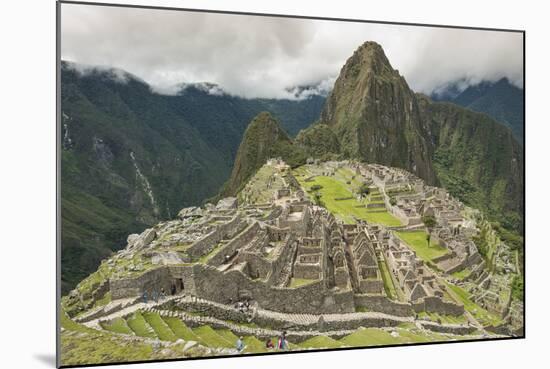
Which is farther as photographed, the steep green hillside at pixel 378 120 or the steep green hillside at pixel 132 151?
the steep green hillside at pixel 378 120

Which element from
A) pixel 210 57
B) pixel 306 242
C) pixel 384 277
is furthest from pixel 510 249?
pixel 210 57

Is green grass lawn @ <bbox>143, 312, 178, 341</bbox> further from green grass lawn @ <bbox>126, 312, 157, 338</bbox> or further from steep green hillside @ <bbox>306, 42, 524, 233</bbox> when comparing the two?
steep green hillside @ <bbox>306, 42, 524, 233</bbox>

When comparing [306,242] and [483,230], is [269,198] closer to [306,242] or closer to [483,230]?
[306,242]

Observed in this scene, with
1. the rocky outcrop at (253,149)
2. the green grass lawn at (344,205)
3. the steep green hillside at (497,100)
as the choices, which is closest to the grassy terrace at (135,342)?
the rocky outcrop at (253,149)

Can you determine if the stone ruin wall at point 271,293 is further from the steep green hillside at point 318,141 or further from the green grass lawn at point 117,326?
the steep green hillside at point 318,141

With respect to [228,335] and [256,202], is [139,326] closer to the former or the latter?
[228,335]

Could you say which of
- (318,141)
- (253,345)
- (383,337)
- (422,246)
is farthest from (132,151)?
(422,246)
